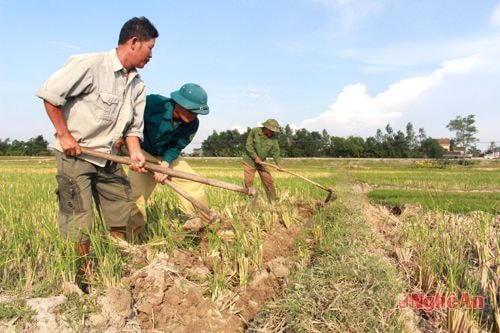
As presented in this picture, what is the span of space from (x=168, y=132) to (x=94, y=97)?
4.12ft

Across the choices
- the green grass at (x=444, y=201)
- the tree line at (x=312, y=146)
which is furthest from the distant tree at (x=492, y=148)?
the green grass at (x=444, y=201)

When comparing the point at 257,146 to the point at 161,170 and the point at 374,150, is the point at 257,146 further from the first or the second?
the point at 374,150

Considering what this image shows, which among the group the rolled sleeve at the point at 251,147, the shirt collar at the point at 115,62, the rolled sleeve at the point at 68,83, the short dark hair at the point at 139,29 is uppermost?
the short dark hair at the point at 139,29

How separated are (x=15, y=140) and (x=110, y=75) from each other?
63.5 m

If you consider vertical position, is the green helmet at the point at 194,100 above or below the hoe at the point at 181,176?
above

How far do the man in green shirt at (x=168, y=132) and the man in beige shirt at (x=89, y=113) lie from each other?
0.70 m

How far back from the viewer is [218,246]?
3.25m

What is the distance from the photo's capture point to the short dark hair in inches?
116

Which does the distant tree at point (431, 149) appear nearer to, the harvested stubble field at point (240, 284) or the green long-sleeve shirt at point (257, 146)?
the green long-sleeve shirt at point (257, 146)

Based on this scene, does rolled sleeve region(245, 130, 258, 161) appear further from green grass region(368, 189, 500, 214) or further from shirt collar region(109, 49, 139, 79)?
shirt collar region(109, 49, 139, 79)

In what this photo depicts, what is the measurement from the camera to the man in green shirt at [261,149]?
24.5 ft

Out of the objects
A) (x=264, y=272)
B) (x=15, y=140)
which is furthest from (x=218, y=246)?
(x=15, y=140)

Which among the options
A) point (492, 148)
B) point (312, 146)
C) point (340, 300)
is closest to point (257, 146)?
point (340, 300)

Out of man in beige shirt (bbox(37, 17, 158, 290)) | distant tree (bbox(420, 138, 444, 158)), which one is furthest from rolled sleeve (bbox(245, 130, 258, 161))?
distant tree (bbox(420, 138, 444, 158))
